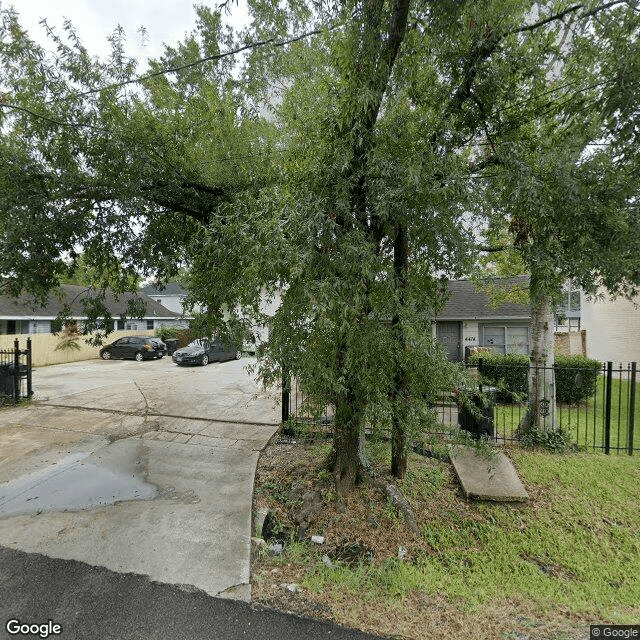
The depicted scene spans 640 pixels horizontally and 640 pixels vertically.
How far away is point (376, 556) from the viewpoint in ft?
11.4

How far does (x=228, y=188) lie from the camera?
5.16 metres

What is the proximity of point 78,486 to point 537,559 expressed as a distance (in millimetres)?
5080

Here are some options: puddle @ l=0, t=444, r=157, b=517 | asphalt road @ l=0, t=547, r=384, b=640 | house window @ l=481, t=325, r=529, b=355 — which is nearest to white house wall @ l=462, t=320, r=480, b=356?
house window @ l=481, t=325, r=529, b=355

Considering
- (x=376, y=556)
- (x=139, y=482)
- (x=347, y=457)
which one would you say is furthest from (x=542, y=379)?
(x=139, y=482)

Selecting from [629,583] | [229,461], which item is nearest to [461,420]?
[629,583]

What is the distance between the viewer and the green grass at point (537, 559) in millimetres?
2969

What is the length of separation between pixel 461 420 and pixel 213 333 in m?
4.56

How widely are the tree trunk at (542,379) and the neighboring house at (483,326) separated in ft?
32.2

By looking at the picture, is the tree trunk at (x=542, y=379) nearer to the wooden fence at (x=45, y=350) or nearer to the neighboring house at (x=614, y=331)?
the neighboring house at (x=614, y=331)

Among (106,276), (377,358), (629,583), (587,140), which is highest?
(587,140)

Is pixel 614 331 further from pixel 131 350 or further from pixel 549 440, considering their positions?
pixel 131 350

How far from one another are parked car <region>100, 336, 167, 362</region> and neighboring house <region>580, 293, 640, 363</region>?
1962 centimetres

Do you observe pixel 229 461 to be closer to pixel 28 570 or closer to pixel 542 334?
pixel 28 570

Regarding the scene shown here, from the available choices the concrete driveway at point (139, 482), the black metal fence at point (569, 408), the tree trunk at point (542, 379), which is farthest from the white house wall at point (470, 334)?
the concrete driveway at point (139, 482)
